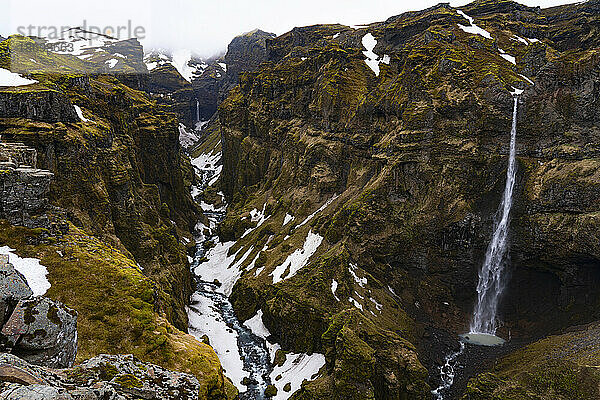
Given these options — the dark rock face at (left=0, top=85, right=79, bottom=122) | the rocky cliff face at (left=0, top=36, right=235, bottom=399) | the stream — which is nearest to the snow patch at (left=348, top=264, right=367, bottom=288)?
the stream

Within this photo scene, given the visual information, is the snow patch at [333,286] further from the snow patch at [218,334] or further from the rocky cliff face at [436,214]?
the snow patch at [218,334]

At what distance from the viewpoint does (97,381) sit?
39.6 ft

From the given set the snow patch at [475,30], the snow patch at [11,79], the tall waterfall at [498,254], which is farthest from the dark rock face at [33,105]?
the snow patch at [475,30]

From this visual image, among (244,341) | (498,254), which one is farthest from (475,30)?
(244,341)

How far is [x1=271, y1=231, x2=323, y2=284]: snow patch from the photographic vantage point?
74875 millimetres

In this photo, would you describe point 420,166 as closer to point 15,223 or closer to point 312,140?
point 312,140

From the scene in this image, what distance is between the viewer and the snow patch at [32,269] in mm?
26028

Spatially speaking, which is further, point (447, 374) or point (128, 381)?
point (447, 374)

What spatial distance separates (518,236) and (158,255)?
6419 centimetres

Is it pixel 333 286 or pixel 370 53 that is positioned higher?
pixel 370 53

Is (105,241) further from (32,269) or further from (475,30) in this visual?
(475,30)

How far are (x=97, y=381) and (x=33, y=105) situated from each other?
5121 cm

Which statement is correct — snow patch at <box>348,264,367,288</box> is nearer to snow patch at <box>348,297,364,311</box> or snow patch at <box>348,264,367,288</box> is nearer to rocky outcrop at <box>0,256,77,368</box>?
snow patch at <box>348,297,364,311</box>

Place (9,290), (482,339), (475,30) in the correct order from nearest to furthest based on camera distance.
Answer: (9,290), (482,339), (475,30)
